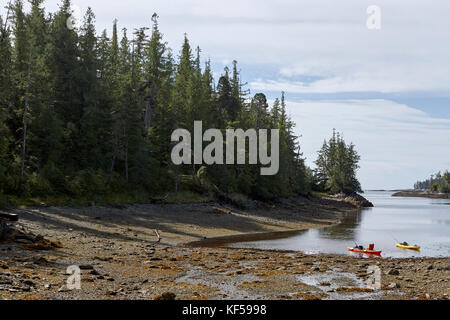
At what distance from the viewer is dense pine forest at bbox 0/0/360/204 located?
42.1 metres

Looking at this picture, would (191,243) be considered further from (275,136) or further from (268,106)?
(268,106)

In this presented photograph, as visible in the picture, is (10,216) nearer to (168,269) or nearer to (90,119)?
(168,269)

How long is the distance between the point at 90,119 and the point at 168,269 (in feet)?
111

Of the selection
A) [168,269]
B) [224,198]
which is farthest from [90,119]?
[168,269]

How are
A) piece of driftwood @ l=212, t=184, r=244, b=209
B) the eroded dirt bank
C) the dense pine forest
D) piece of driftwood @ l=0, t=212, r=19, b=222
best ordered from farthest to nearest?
piece of driftwood @ l=212, t=184, r=244, b=209 → the dense pine forest → piece of driftwood @ l=0, t=212, r=19, b=222 → the eroded dirt bank

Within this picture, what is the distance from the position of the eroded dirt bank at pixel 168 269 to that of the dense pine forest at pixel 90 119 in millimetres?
8417

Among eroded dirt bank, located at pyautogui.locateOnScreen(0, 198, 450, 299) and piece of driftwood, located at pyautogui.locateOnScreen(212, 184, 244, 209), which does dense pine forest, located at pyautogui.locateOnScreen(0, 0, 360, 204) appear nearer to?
piece of driftwood, located at pyautogui.locateOnScreen(212, 184, 244, 209)

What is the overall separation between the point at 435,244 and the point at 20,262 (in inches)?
1397

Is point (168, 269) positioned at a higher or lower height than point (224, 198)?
lower

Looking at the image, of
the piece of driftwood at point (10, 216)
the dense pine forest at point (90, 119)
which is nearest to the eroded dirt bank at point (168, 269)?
the piece of driftwood at point (10, 216)

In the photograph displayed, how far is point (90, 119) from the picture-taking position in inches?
1943

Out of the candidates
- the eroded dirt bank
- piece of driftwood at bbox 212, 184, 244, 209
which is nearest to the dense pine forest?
piece of driftwood at bbox 212, 184, 244, 209

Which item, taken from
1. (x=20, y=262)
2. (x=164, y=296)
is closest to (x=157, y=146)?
(x=20, y=262)

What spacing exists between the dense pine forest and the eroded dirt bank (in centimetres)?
842
